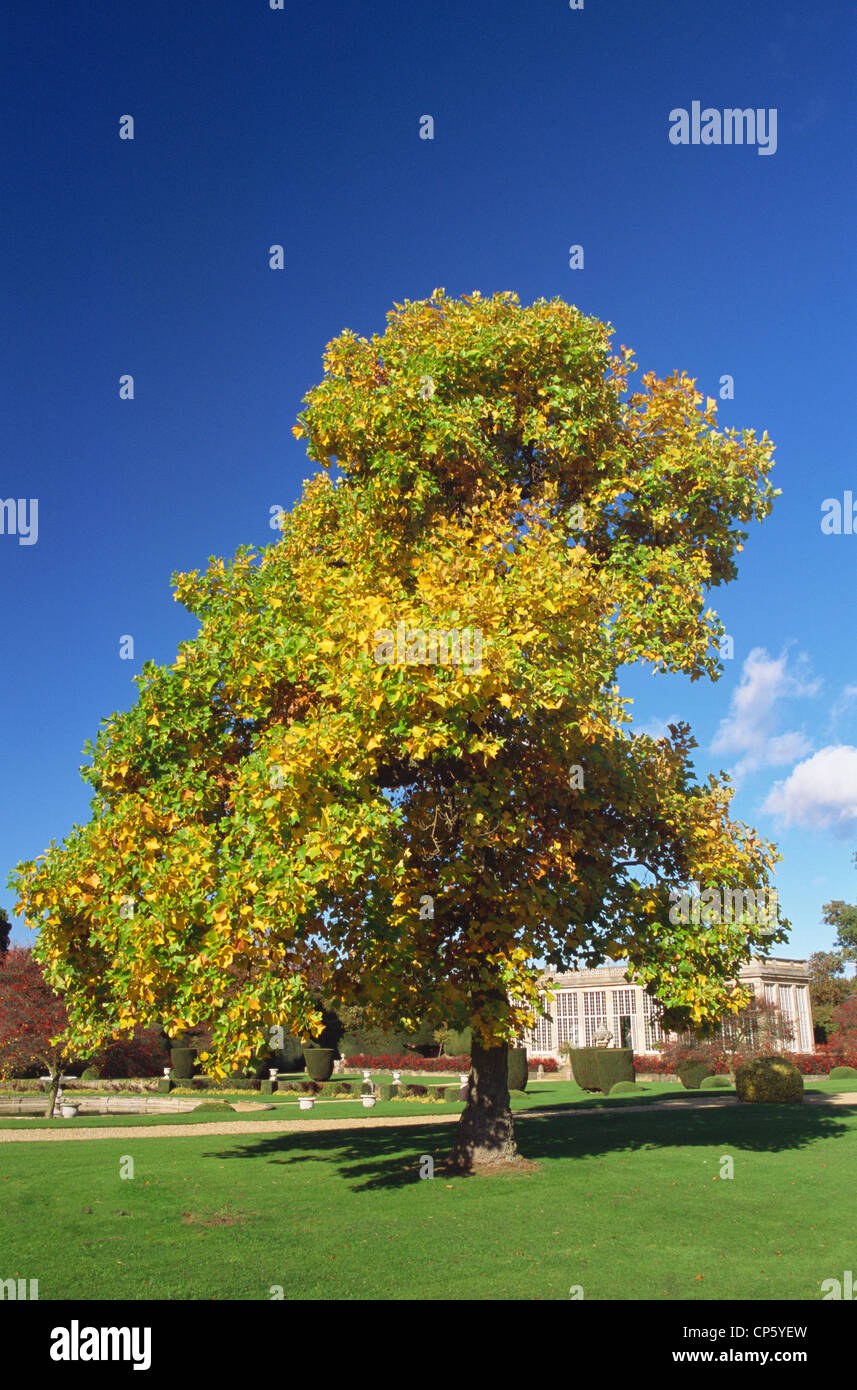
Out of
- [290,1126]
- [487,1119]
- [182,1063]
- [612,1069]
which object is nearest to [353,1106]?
[290,1126]

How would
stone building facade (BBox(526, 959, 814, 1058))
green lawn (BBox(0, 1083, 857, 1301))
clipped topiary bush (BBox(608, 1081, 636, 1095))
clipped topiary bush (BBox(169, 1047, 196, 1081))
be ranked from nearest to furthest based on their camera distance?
green lawn (BBox(0, 1083, 857, 1301)) → clipped topiary bush (BBox(608, 1081, 636, 1095)) → clipped topiary bush (BBox(169, 1047, 196, 1081)) → stone building facade (BBox(526, 959, 814, 1058))

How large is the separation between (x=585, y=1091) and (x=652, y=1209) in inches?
1051

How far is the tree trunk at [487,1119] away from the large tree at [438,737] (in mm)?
43

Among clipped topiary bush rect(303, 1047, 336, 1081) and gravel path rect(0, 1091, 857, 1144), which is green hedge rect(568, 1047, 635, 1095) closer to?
gravel path rect(0, 1091, 857, 1144)

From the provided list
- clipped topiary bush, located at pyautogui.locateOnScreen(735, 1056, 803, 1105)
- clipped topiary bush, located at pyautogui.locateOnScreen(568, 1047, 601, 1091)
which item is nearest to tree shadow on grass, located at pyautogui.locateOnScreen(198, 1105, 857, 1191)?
clipped topiary bush, located at pyautogui.locateOnScreen(735, 1056, 803, 1105)

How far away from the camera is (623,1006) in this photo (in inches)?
2222

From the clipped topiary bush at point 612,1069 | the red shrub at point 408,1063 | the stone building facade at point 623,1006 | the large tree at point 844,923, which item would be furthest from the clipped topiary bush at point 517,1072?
the large tree at point 844,923

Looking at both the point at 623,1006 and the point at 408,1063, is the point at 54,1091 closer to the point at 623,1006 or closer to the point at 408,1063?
the point at 408,1063

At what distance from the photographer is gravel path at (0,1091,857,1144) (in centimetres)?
2052

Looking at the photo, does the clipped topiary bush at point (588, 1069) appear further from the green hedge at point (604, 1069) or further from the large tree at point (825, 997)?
the large tree at point (825, 997)

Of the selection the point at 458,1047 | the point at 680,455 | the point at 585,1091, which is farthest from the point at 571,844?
the point at 458,1047

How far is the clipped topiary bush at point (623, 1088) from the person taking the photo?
1298 inches

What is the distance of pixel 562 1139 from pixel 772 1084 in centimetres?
954

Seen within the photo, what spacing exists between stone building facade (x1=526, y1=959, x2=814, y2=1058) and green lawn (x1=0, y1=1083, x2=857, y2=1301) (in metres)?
38.2
